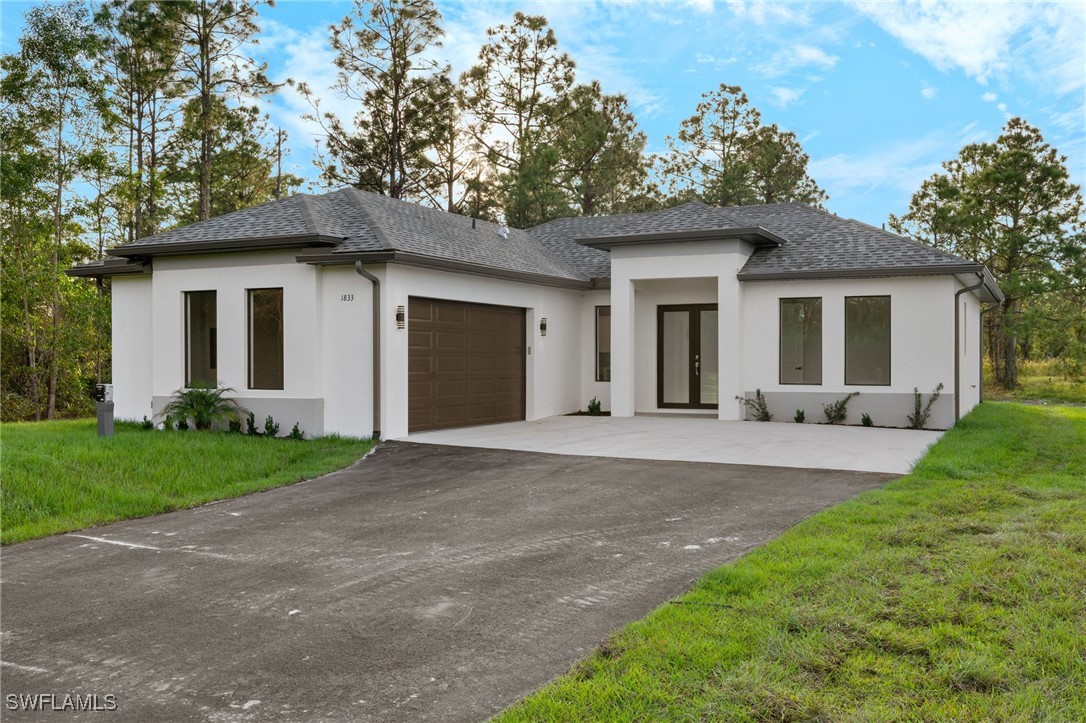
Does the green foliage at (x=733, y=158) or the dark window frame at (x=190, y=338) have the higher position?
the green foliage at (x=733, y=158)

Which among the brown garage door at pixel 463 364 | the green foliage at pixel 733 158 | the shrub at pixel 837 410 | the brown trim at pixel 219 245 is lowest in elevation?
the shrub at pixel 837 410

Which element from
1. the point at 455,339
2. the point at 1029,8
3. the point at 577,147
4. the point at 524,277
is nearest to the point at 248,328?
the point at 455,339

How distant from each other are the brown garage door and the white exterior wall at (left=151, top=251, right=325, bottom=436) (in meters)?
1.50

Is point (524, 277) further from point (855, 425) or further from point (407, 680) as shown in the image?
point (407, 680)

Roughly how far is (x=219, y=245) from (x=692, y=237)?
27.2ft

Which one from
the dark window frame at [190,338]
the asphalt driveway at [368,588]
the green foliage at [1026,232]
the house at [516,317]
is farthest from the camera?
the green foliage at [1026,232]

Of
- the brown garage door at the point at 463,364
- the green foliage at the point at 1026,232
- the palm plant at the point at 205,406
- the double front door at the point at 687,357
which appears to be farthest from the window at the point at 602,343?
the green foliage at the point at 1026,232

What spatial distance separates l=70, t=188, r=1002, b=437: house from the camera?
13047mm

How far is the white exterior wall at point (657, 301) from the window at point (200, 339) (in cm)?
739

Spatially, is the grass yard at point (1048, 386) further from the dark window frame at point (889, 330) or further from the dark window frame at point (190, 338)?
the dark window frame at point (190, 338)

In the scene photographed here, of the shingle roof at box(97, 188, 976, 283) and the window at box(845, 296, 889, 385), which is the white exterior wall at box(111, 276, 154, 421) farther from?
the window at box(845, 296, 889, 385)

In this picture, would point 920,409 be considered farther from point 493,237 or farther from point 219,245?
point 219,245

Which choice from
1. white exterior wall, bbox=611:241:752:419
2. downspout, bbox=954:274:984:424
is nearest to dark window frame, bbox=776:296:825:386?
white exterior wall, bbox=611:241:752:419

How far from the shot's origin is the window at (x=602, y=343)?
1784 cm
